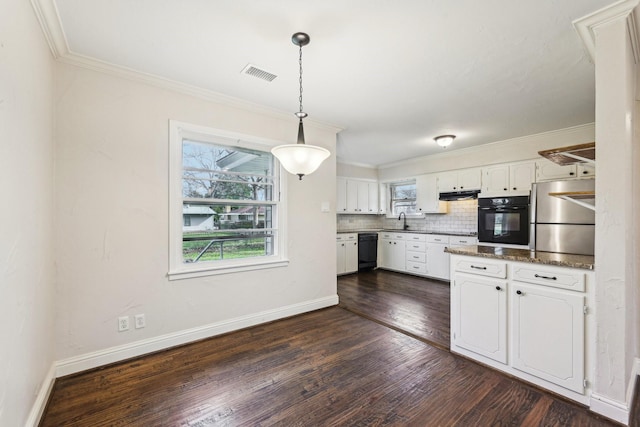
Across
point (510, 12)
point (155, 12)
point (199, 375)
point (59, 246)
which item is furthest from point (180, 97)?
point (510, 12)

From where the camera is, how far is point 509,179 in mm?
4609

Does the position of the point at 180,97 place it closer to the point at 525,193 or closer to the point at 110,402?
the point at 110,402

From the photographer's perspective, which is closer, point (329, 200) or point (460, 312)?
point (460, 312)

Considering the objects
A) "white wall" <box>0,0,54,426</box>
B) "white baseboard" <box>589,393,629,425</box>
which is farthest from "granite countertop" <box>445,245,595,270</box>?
"white wall" <box>0,0,54,426</box>

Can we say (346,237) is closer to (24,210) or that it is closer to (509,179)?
(509,179)

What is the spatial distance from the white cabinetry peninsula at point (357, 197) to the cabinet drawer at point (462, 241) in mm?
2049

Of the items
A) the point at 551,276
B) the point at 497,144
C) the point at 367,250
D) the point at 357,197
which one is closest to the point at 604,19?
the point at 551,276

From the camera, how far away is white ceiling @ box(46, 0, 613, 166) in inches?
68.7

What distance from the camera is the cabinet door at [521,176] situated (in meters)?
4.36

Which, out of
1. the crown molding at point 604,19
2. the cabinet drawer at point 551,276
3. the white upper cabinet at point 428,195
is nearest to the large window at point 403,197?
the white upper cabinet at point 428,195

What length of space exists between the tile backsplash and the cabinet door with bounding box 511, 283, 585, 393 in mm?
3593

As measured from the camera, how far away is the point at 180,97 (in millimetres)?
Result: 2738

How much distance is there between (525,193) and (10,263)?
5.57 meters

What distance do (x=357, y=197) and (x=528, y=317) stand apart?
466cm
